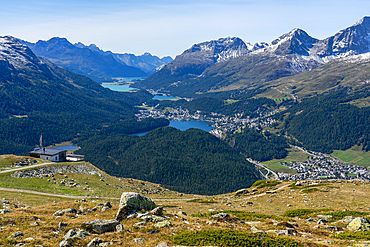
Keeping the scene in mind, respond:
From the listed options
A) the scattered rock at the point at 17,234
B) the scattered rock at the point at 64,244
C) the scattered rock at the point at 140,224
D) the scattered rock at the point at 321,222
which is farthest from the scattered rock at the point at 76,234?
the scattered rock at the point at 321,222

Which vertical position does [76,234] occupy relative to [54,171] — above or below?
above

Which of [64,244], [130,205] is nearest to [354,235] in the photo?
[130,205]

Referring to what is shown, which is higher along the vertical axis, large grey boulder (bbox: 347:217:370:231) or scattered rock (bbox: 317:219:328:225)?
large grey boulder (bbox: 347:217:370:231)

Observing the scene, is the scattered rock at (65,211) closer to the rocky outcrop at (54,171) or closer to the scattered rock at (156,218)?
the scattered rock at (156,218)

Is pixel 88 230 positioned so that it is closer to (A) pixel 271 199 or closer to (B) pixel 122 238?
(B) pixel 122 238

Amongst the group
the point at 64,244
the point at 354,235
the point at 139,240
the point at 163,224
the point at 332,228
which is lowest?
the point at 332,228

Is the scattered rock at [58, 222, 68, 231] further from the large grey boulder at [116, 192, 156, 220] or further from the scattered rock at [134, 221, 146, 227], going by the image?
the scattered rock at [134, 221, 146, 227]

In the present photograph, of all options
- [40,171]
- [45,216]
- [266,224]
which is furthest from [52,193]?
[266,224]

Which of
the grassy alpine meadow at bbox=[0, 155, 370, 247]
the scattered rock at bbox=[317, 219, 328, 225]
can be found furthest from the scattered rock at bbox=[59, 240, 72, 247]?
the scattered rock at bbox=[317, 219, 328, 225]

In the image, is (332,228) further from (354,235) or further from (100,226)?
(100,226)
